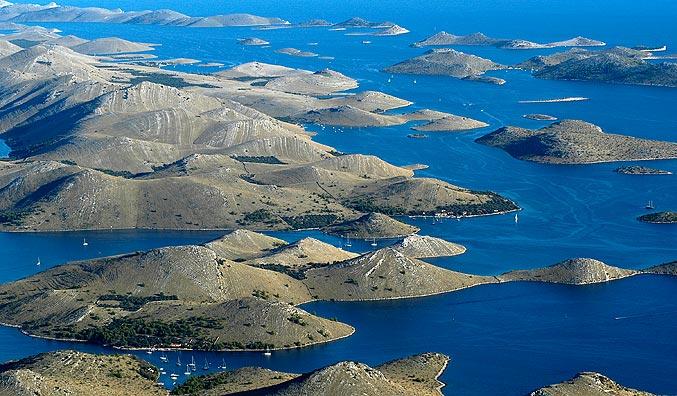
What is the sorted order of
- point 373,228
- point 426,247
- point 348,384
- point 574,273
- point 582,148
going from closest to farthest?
point 348,384 → point 574,273 → point 426,247 → point 373,228 → point 582,148

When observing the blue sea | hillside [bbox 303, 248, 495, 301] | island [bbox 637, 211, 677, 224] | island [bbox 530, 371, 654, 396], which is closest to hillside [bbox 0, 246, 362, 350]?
the blue sea

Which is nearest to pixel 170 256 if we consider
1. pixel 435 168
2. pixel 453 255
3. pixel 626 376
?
pixel 453 255

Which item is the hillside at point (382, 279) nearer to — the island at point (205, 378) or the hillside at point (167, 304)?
the hillside at point (167, 304)

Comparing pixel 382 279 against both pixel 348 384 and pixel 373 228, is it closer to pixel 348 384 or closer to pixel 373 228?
pixel 373 228

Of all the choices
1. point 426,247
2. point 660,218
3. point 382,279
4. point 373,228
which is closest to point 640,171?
point 660,218

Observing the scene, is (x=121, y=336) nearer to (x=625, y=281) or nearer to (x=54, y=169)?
(x=625, y=281)

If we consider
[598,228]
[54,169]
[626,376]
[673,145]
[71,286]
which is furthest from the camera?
[673,145]
